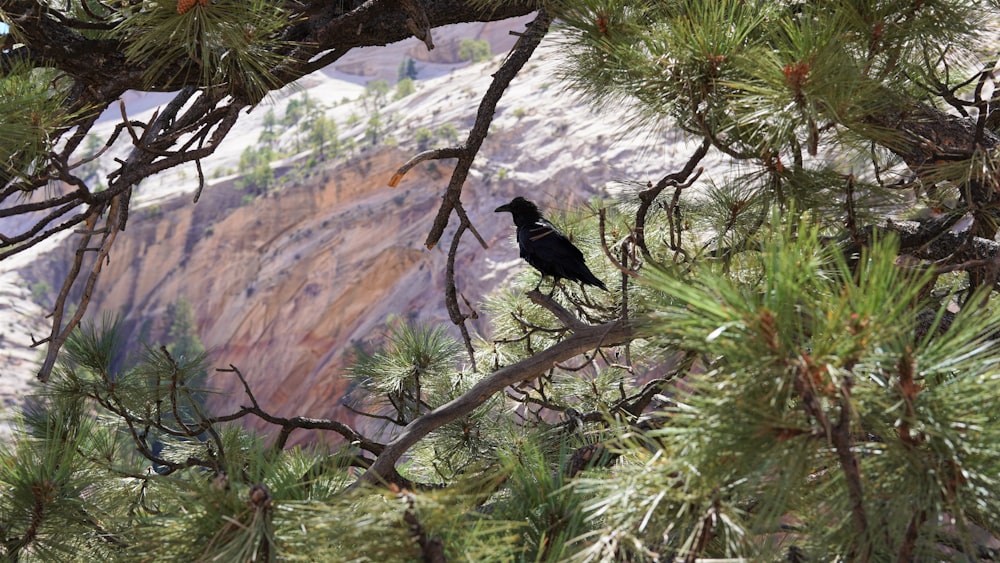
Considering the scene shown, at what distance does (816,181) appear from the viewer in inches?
40.8

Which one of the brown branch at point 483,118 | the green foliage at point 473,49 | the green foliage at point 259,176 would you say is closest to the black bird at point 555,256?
the brown branch at point 483,118

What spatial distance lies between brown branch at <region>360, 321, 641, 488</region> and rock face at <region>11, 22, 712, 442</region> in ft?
32.7

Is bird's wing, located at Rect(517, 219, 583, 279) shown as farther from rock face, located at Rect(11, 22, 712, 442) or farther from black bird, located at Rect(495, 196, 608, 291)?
rock face, located at Rect(11, 22, 712, 442)

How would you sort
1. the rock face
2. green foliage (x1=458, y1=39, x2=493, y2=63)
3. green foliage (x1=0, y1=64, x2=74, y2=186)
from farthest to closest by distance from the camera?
1. green foliage (x1=458, y1=39, x2=493, y2=63)
2. the rock face
3. green foliage (x1=0, y1=64, x2=74, y2=186)

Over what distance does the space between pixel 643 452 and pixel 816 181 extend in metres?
0.51

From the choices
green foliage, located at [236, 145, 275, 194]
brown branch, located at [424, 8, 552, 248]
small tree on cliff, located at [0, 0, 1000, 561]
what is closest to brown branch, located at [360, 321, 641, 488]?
small tree on cliff, located at [0, 0, 1000, 561]

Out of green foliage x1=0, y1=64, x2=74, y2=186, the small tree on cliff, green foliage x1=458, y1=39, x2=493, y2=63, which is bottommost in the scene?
green foliage x1=458, y1=39, x2=493, y2=63

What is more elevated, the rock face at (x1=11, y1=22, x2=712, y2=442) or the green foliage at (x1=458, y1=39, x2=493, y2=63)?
the green foliage at (x1=458, y1=39, x2=493, y2=63)

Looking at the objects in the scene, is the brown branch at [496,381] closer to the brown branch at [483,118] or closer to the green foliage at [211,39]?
the brown branch at [483,118]

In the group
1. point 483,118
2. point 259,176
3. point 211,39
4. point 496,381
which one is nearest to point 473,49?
point 259,176

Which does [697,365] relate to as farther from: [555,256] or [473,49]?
[473,49]

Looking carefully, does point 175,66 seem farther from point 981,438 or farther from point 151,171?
point 981,438

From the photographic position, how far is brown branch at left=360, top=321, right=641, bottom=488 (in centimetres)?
101

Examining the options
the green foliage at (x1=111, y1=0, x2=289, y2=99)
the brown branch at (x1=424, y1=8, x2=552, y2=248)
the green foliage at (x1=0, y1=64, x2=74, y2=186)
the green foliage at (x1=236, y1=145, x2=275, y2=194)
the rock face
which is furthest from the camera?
the green foliage at (x1=236, y1=145, x2=275, y2=194)
